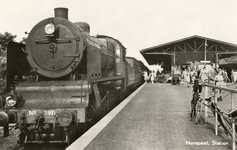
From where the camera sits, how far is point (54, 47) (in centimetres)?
723

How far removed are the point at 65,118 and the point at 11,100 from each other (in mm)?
1467

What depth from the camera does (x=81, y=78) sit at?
7.36 metres

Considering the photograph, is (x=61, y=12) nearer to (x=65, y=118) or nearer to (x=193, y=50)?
(x=65, y=118)

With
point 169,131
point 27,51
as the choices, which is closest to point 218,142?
point 169,131

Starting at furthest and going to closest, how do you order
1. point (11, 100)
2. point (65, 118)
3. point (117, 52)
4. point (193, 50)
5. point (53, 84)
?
1. point (193, 50)
2. point (117, 52)
3. point (53, 84)
4. point (11, 100)
5. point (65, 118)

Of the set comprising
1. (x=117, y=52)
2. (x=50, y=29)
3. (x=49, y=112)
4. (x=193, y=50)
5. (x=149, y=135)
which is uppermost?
(x=193, y=50)

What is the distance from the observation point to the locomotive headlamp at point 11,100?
20.8ft

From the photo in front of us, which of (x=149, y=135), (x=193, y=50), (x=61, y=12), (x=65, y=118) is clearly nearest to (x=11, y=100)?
(x=65, y=118)

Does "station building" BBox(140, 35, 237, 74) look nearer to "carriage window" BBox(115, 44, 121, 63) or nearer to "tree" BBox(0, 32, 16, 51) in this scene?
"tree" BBox(0, 32, 16, 51)

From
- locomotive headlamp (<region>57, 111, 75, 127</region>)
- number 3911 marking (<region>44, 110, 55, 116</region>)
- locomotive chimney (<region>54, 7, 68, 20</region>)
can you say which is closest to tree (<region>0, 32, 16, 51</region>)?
locomotive chimney (<region>54, 7, 68, 20</region>)

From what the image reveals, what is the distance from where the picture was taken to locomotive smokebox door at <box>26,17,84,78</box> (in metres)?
7.16

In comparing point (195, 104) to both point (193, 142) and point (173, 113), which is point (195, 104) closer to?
point (173, 113)

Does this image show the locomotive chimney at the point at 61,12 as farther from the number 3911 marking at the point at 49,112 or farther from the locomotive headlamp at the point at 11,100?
the number 3911 marking at the point at 49,112

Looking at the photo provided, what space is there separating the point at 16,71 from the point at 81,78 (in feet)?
6.38
